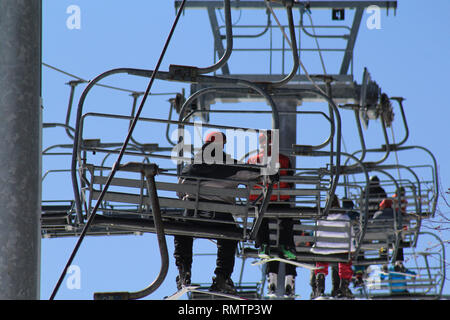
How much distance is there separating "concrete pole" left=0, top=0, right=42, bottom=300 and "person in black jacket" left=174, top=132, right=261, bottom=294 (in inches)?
108

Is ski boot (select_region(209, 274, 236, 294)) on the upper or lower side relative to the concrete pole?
lower

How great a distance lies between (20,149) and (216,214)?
10.9ft

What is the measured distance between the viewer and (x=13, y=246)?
4.27 metres

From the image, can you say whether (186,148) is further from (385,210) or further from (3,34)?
(385,210)

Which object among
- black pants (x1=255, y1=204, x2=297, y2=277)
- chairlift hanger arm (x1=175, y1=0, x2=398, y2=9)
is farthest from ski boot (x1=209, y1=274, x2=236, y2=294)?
chairlift hanger arm (x1=175, y1=0, x2=398, y2=9)

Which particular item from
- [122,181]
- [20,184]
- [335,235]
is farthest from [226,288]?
[20,184]

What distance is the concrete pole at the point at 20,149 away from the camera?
4.25 m

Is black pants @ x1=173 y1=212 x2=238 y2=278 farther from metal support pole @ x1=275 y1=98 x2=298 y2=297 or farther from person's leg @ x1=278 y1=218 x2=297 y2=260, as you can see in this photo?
metal support pole @ x1=275 y1=98 x2=298 y2=297

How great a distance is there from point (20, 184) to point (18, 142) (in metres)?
0.18

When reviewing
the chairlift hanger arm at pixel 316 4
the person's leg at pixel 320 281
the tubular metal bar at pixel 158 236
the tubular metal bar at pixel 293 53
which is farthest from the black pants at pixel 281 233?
the chairlift hanger arm at pixel 316 4

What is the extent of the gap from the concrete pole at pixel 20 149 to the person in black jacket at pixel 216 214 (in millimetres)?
2740

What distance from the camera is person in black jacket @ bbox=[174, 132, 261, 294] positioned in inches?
281

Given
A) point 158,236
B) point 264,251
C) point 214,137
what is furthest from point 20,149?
point 264,251

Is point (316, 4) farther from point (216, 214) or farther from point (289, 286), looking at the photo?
point (216, 214)
